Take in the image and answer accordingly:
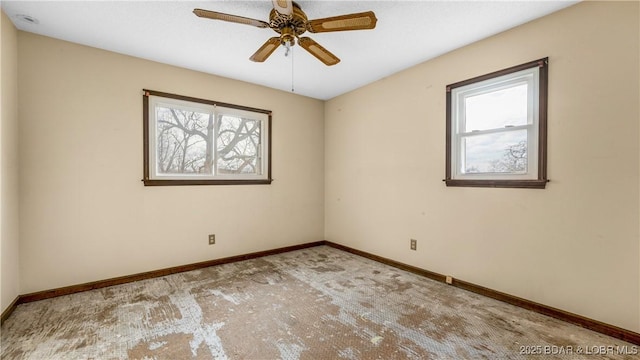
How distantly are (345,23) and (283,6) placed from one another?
0.43m

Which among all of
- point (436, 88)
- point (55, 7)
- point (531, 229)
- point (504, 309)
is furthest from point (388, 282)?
point (55, 7)

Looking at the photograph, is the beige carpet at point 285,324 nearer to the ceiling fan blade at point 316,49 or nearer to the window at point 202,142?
the window at point 202,142

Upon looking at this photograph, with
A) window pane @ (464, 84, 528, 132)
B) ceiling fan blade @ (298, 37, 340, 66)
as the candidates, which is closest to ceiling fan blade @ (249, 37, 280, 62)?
ceiling fan blade @ (298, 37, 340, 66)

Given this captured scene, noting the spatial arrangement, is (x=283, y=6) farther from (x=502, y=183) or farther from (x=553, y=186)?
(x=553, y=186)

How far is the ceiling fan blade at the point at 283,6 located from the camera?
5.68ft

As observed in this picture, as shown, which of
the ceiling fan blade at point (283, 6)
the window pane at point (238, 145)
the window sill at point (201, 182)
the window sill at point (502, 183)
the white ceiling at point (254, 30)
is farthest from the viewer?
the window pane at point (238, 145)

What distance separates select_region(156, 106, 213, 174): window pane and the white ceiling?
58 centimetres

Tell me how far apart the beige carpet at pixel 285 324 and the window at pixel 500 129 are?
1.17 m

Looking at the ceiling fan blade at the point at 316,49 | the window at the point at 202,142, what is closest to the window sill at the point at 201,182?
the window at the point at 202,142

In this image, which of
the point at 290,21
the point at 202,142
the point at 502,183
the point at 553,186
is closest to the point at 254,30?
the point at 290,21

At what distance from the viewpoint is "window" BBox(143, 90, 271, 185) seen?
3.15m

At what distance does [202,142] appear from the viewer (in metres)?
3.52

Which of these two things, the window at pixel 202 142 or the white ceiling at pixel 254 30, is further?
the window at pixel 202 142

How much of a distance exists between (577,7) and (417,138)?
164 cm
